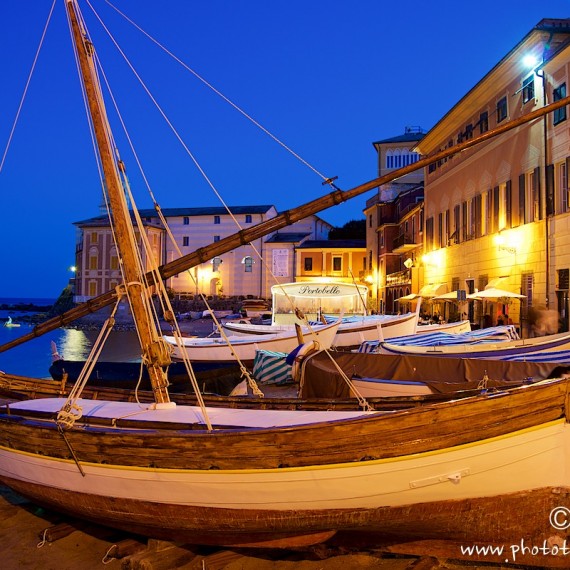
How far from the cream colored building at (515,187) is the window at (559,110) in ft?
0.12

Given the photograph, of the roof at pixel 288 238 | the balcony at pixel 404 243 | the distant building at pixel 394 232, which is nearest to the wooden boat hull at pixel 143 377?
the distant building at pixel 394 232

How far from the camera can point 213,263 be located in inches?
2813

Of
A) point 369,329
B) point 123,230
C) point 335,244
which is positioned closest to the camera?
point 123,230

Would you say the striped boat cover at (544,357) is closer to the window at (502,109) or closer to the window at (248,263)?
the window at (502,109)

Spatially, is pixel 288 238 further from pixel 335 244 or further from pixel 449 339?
pixel 449 339

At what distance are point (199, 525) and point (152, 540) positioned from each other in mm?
845

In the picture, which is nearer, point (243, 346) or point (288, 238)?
point (243, 346)

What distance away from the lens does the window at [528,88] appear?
74.0 feet

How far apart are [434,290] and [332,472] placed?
97.4 feet

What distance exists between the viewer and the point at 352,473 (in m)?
5.24

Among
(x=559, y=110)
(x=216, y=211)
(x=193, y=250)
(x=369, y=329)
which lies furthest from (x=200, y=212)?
(x=559, y=110)

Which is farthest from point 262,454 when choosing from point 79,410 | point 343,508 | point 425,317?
point 425,317

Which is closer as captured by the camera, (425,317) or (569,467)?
→ (569,467)

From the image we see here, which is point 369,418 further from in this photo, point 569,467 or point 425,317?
point 425,317
